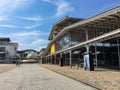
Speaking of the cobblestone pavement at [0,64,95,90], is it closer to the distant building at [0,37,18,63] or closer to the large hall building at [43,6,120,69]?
the large hall building at [43,6,120,69]

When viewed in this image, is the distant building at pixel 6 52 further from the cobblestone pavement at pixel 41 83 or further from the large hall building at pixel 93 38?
the cobblestone pavement at pixel 41 83

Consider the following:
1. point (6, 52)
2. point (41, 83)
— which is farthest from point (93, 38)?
point (6, 52)

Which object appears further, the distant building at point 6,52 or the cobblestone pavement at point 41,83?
the distant building at point 6,52

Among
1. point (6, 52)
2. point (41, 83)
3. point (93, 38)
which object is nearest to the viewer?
Answer: point (41, 83)

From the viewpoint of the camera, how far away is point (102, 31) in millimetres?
36219

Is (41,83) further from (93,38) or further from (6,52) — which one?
(6,52)

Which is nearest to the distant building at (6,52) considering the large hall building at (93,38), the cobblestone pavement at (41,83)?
the large hall building at (93,38)

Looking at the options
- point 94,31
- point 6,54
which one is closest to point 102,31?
point 94,31

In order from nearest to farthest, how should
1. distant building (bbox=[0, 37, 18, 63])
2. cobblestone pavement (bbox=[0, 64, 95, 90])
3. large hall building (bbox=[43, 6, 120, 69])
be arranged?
cobblestone pavement (bbox=[0, 64, 95, 90]) → large hall building (bbox=[43, 6, 120, 69]) → distant building (bbox=[0, 37, 18, 63])

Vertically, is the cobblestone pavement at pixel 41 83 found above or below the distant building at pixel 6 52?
below

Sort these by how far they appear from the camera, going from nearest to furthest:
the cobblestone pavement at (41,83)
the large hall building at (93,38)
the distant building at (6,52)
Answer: the cobblestone pavement at (41,83), the large hall building at (93,38), the distant building at (6,52)

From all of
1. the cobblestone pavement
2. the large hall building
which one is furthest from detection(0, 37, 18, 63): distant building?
the cobblestone pavement

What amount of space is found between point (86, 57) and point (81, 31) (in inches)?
647

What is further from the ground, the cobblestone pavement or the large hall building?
the large hall building
